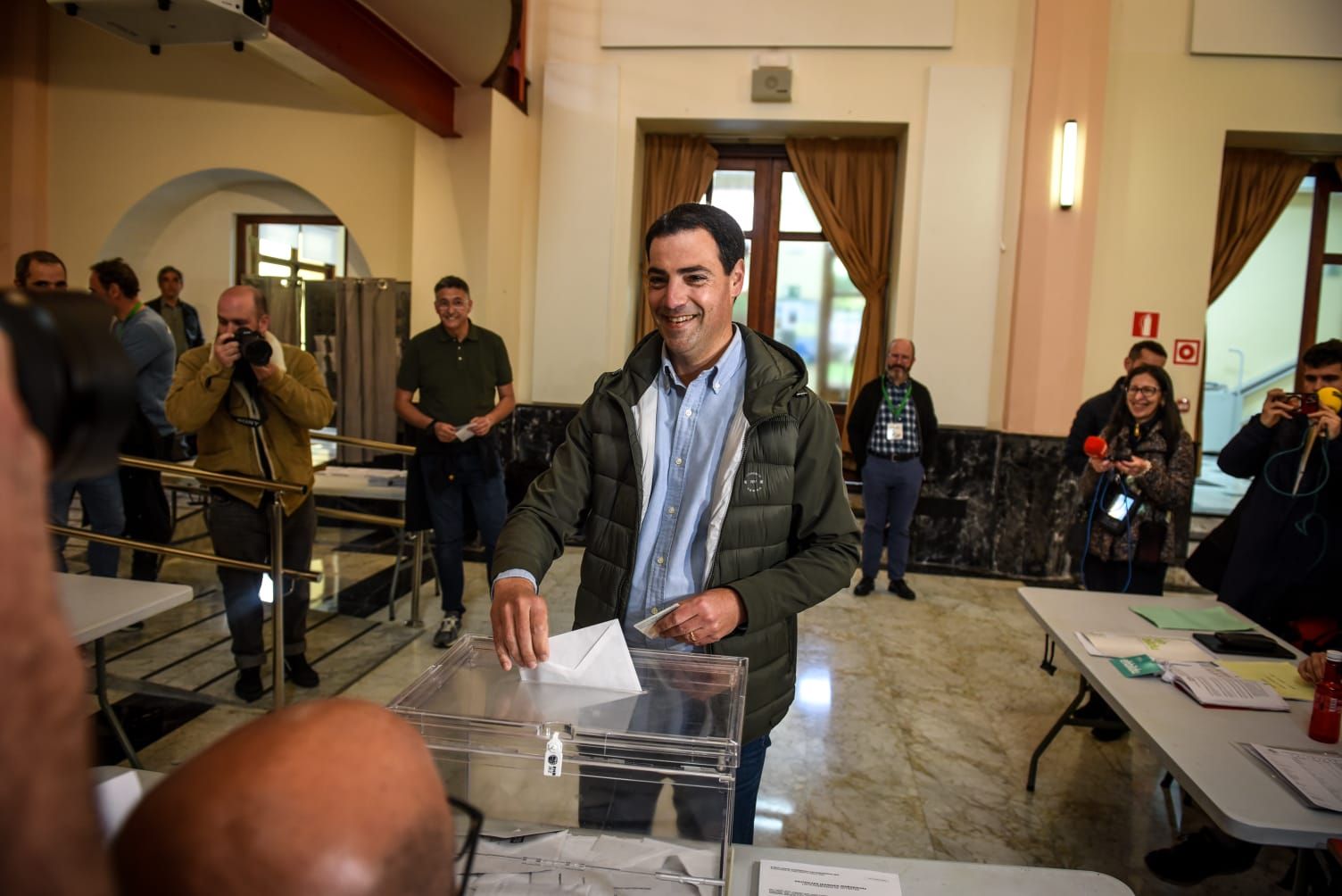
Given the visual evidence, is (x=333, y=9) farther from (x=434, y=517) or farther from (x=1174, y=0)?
(x=1174, y=0)

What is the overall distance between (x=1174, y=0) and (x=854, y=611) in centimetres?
480

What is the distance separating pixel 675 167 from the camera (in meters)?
6.68

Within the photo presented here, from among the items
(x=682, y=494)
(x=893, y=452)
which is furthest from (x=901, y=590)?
(x=682, y=494)

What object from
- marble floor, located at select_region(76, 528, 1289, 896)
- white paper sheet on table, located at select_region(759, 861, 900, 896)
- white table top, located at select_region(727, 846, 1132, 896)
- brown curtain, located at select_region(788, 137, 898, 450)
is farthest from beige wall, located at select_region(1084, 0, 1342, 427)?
white paper sheet on table, located at select_region(759, 861, 900, 896)

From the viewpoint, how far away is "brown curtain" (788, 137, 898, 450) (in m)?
6.55

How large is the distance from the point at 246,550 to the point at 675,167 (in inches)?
183

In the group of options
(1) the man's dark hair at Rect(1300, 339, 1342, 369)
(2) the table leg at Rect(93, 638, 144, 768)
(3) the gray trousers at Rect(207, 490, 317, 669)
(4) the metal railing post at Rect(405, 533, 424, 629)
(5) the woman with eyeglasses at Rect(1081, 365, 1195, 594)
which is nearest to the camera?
(2) the table leg at Rect(93, 638, 144, 768)

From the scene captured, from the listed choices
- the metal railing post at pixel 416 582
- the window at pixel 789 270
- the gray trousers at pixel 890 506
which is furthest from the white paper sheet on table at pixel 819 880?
the window at pixel 789 270

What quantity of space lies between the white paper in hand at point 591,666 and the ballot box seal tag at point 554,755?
170mm

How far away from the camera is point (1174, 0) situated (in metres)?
5.74

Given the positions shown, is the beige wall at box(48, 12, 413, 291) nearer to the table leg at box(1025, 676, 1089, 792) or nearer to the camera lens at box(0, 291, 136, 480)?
the table leg at box(1025, 676, 1089, 792)

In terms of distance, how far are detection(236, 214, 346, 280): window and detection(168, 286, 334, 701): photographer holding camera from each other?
4660 millimetres

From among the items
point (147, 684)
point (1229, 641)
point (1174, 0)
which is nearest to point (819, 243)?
point (1174, 0)

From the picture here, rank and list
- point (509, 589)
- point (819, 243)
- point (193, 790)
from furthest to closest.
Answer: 1. point (819, 243)
2. point (509, 589)
3. point (193, 790)
